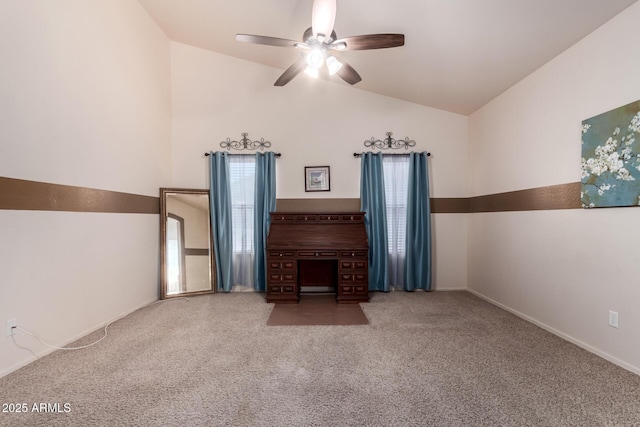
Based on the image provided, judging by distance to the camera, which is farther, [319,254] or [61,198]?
[319,254]

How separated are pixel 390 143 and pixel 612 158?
7.50ft

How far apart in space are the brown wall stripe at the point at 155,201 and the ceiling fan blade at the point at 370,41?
1.96 metres

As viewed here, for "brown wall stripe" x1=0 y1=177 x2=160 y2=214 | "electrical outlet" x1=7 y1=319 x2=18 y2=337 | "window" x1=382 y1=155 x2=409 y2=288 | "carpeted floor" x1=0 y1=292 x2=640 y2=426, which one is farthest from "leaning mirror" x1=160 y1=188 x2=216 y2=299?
"window" x1=382 y1=155 x2=409 y2=288

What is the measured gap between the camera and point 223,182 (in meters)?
3.70

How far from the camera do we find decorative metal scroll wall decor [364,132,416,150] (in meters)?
3.81

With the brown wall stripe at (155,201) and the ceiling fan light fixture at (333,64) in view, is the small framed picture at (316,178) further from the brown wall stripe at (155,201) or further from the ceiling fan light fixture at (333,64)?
the ceiling fan light fixture at (333,64)

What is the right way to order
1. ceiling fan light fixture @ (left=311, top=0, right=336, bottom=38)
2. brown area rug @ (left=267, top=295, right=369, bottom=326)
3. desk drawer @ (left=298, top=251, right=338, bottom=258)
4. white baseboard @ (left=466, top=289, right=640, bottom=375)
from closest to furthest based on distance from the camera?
ceiling fan light fixture @ (left=311, top=0, right=336, bottom=38) < white baseboard @ (left=466, top=289, right=640, bottom=375) < brown area rug @ (left=267, top=295, right=369, bottom=326) < desk drawer @ (left=298, top=251, right=338, bottom=258)

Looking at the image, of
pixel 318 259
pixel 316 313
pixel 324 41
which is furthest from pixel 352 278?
pixel 324 41

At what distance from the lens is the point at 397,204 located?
12.4 feet

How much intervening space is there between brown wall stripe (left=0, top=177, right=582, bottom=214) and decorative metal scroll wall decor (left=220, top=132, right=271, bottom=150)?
33.6 inches

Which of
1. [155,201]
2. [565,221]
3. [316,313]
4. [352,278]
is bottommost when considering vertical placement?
[316,313]

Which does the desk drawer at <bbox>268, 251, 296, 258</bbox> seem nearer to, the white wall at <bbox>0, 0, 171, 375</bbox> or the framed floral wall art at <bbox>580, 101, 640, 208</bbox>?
the white wall at <bbox>0, 0, 171, 375</bbox>

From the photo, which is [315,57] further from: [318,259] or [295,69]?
[318,259]

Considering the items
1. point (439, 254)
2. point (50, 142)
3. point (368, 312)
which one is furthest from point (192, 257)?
point (439, 254)
